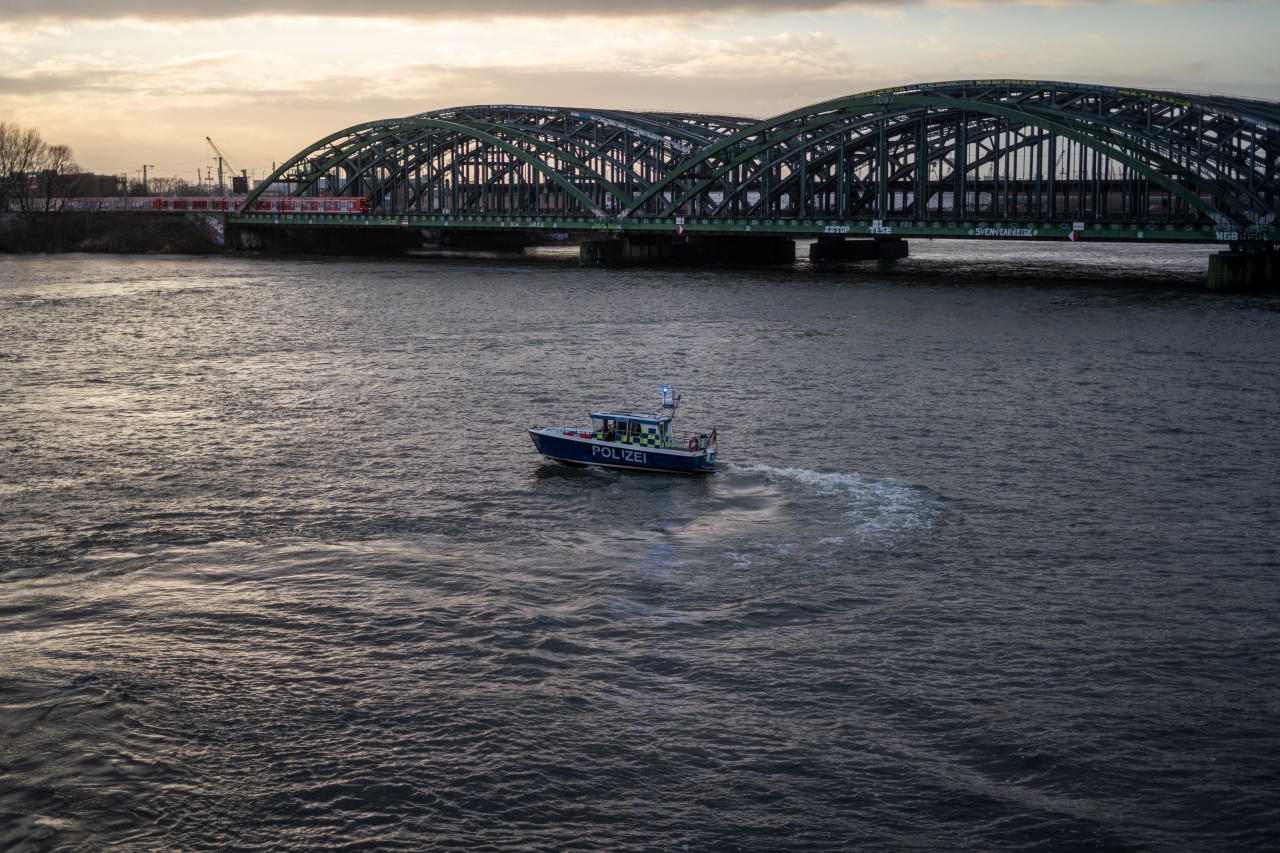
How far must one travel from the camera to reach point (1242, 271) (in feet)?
339

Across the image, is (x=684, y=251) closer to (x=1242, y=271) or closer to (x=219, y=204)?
(x=1242, y=271)

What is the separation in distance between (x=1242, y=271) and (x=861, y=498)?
76.8 metres

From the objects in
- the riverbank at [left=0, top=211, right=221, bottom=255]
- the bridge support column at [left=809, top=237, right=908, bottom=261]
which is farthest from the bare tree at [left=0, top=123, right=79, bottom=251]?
the bridge support column at [left=809, top=237, right=908, bottom=261]

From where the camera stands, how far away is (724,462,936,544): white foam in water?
35562 millimetres

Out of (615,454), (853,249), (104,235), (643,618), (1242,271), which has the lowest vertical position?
(643,618)

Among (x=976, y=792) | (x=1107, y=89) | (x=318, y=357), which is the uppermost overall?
(x=1107, y=89)

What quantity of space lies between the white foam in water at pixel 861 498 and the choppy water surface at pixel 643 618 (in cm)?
15

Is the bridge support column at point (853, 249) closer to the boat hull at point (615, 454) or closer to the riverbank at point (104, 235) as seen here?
the riverbank at point (104, 235)

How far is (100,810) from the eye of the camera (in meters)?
20.7

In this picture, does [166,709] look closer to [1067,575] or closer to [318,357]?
[1067,575]

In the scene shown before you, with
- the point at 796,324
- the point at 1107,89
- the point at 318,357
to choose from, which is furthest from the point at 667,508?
the point at 1107,89

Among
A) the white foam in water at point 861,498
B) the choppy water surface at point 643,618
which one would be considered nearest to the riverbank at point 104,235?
the choppy water surface at point 643,618

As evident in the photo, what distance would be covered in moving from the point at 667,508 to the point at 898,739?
1547 cm

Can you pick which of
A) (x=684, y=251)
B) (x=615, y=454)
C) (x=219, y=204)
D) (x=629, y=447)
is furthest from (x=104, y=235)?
(x=629, y=447)
